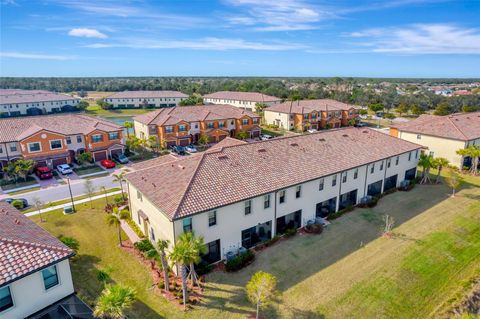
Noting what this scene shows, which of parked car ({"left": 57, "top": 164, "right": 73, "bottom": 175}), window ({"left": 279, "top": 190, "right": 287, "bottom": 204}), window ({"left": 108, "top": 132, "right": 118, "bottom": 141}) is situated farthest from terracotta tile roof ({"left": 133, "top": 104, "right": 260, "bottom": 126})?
window ({"left": 279, "top": 190, "right": 287, "bottom": 204})

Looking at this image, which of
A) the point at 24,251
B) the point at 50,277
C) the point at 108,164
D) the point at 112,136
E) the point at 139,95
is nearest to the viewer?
the point at 24,251

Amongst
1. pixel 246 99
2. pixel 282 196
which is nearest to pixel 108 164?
pixel 282 196

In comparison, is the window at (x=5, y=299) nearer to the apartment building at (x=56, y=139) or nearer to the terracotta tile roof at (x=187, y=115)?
the apartment building at (x=56, y=139)

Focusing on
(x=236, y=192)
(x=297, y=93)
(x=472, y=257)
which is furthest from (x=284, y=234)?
(x=297, y=93)

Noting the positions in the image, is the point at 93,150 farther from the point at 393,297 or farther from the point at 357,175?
the point at 393,297

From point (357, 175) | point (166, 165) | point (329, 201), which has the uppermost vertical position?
point (166, 165)

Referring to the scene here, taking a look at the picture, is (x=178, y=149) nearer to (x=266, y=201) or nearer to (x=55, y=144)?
(x=55, y=144)
